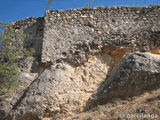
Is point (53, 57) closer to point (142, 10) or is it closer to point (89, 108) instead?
point (89, 108)

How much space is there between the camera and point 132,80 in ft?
20.6

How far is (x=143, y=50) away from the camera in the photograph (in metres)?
8.13

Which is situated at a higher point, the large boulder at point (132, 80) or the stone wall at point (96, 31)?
the stone wall at point (96, 31)

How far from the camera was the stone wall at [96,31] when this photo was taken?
27.5 ft

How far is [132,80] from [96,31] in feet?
10.6

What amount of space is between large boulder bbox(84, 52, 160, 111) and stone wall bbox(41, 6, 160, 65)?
5.42 ft

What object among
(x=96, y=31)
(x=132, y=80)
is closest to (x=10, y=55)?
(x=96, y=31)

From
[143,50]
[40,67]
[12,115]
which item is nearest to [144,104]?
[143,50]

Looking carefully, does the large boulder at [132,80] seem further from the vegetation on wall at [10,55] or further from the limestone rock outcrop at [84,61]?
the vegetation on wall at [10,55]

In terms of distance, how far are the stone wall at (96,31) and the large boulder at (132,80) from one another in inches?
65.1

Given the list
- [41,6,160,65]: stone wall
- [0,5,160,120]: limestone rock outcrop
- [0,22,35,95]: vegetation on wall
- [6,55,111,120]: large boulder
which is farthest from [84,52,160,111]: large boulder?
[0,22,35,95]: vegetation on wall

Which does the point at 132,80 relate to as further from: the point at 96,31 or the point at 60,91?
the point at 96,31

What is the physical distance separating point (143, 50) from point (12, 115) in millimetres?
4681

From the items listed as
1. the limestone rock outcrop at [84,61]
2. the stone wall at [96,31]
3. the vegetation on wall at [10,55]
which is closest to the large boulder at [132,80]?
the limestone rock outcrop at [84,61]
